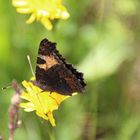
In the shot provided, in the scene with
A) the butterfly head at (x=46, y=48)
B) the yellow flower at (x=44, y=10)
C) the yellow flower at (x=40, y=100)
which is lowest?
the yellow flower at (x=40, y=100)

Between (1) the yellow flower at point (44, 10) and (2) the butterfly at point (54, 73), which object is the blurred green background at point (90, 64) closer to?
→ (1) the yellow flower at point (44, 10)

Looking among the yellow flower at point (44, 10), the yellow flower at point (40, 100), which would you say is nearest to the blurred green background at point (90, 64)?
the yellow flower at point (44, 10)

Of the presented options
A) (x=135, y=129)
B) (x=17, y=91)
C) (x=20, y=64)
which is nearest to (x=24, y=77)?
(x=20, y=64)

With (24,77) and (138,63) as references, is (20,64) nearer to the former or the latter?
(24,77)

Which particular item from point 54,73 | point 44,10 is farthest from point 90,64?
point 54,73

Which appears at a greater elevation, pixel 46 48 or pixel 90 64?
pixel 90 64

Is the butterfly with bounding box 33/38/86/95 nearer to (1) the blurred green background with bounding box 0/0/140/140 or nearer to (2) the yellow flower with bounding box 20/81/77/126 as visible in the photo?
(2) the yellow flower with bounding box 20/81/77/126

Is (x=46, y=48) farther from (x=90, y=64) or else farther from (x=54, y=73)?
(x=90, y=64)
